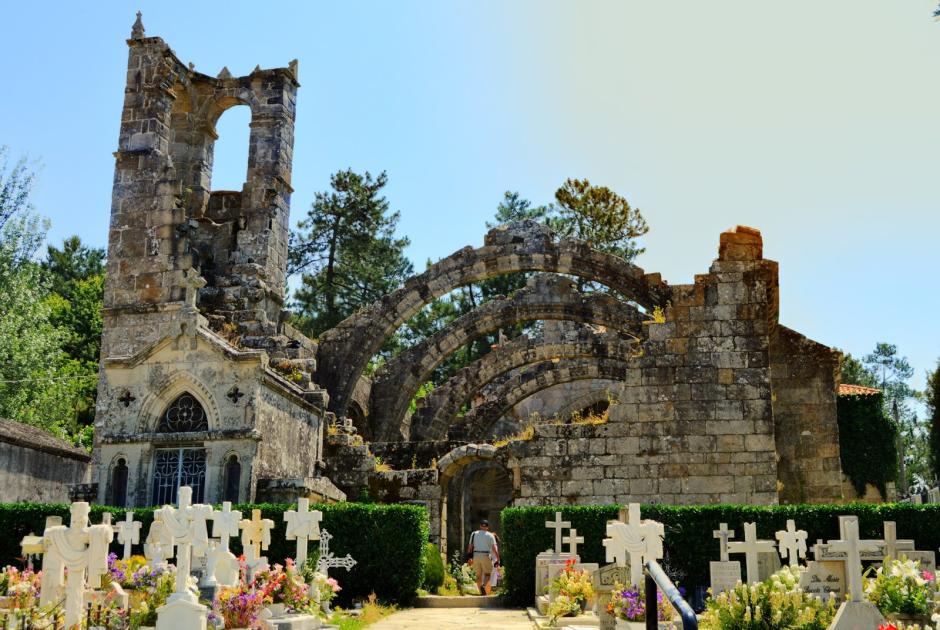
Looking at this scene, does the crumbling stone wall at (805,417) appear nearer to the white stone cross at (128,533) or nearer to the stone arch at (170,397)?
the stone arch at (170,397)

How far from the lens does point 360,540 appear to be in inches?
539

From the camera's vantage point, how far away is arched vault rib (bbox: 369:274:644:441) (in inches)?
885

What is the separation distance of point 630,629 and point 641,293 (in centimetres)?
1246

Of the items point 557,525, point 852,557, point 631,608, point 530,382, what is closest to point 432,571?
point 557,525

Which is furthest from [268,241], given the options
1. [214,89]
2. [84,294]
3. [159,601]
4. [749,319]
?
[84,294]

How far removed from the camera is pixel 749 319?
650 inches

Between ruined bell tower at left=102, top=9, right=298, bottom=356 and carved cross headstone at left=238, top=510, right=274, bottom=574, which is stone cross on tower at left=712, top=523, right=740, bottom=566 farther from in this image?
ruined bell tower at left=102, top=9, right=298, bottom=356

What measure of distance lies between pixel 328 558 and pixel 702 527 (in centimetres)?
511

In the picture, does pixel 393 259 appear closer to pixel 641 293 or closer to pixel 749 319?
pixel 641 293

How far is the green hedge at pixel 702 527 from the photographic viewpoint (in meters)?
13.4

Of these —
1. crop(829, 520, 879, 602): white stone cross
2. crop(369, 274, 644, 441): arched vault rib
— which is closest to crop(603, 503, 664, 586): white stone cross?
crop(829, 520, 879, 602): white stone cross

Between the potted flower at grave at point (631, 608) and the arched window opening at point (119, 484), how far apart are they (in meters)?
8.94

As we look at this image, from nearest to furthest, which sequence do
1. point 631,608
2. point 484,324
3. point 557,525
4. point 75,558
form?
point 75,558
point 631,608
point 557,525
point 484,324

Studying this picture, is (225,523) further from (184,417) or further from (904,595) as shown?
(904,595)
